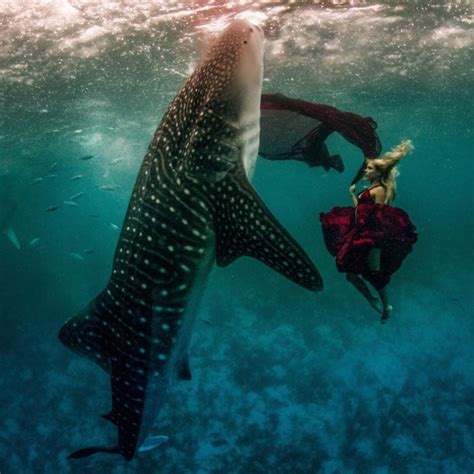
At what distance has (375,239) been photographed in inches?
135

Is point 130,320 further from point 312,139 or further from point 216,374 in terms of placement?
point 216,374

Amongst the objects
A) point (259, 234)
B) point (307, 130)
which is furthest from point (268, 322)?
point (259, 234)

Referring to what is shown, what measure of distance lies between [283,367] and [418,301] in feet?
26.9

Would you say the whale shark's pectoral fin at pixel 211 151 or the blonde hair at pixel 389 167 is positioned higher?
the whale shark's pectoral fin at pixel 211 151

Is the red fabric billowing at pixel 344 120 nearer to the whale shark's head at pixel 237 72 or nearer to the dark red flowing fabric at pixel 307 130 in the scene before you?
the dark red flowing fabric at pixel 307 130

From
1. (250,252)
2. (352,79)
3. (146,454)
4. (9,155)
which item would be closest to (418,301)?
(352,79)

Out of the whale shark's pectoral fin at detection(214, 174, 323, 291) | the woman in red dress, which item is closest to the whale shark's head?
the whale shark's pectoral fin at detection(214, 174, 323, 291)

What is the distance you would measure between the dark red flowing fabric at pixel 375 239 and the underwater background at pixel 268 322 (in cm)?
744

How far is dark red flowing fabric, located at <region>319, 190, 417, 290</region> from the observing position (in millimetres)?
3457

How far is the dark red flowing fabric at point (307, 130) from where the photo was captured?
3.78m

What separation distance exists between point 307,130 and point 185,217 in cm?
259

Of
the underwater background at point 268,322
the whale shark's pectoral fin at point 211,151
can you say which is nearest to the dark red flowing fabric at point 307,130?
the whale shark's pectoral fin at point 211,151

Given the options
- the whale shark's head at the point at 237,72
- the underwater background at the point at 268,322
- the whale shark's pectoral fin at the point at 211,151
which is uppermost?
the whale shark's head at the point at 237,72

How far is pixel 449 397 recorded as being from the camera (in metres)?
12.9
